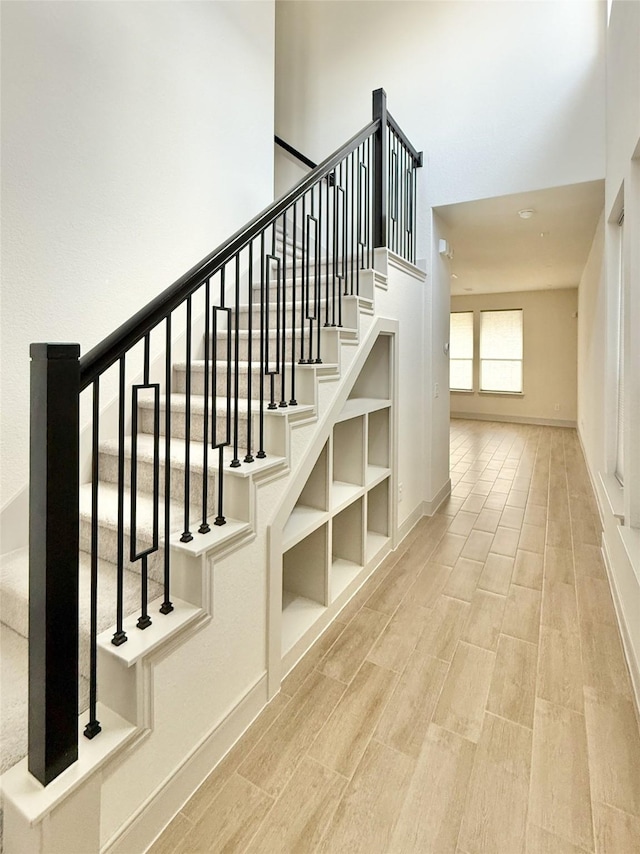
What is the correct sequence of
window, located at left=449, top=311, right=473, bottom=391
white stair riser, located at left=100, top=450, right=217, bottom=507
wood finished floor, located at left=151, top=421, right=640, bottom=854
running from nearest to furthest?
wood finished floor, located at left=151, top=421, right=640, bottom=854, white stair riser, located at left=100, top=450, right=217, bottom=507, window, located at left=449, top=311, right=473, bottom=391

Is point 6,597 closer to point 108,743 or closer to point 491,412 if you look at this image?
point 108,743

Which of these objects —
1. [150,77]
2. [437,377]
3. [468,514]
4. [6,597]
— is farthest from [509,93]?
[6,597]

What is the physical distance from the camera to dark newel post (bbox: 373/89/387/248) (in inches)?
115

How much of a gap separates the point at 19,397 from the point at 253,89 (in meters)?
2.92

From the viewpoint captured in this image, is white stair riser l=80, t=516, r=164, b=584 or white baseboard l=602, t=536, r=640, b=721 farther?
white baseboard l=602, t=536, r=640, b=721

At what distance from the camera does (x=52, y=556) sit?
39.0 inches

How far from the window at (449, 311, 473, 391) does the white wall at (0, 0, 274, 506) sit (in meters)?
7.50

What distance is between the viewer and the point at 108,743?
113cm

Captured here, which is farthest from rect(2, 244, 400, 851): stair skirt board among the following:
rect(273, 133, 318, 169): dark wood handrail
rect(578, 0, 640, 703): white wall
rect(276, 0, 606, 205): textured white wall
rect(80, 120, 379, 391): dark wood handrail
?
rect(273, 133, 318, 169): dark wood handrail

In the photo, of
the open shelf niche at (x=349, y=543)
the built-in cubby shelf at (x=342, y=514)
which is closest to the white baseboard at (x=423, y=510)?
the built-in cubby shelf at (x=342, y=514)

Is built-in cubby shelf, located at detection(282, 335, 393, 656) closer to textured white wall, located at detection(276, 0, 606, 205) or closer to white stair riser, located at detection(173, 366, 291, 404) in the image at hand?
white stair riser, located at detection(173, 366, 291, 404)

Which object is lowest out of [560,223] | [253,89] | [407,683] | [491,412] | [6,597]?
[407,683]

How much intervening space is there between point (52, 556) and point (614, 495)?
2.88 metres

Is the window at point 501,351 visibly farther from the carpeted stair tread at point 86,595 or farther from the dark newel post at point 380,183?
the carpeted stair tread at point 86,595
